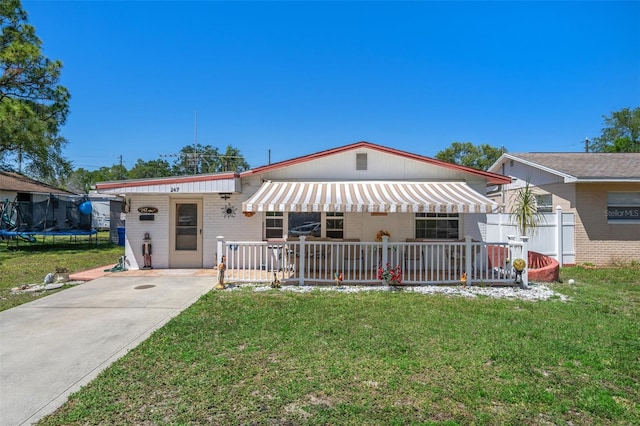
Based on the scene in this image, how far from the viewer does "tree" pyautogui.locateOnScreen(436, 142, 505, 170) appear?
54.5 m

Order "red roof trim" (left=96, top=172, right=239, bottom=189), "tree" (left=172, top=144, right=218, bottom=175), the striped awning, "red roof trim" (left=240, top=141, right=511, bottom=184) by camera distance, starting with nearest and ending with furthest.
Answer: the striped awning → "red roof trim" (left=96, top=172, right=239, bottom=189) → "red roof trim" (left=240, top=141, right=511, bottom=184) → "tree" (left=172, top=144, right=218, bottom=175)

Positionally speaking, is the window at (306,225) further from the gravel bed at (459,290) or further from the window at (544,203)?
the window at (544,203)

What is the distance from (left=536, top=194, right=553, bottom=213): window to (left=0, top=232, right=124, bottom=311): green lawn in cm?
2004

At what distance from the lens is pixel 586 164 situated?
1609 cm

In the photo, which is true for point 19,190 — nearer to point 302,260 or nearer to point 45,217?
point 45,217

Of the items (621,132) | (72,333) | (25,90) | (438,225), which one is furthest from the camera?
(621,132)

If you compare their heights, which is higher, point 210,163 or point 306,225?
point 210,163

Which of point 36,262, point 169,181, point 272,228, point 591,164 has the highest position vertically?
point 591,164

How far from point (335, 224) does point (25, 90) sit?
27041 mm

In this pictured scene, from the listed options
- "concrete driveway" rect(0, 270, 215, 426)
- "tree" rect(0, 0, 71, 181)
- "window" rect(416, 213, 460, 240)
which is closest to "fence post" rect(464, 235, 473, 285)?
"window" rect(416, 213, 460, 240)

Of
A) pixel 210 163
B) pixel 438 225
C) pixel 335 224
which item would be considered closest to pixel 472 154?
pixel 210 163

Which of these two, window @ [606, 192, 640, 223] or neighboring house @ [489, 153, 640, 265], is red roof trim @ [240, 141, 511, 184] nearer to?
neighboring house @ [489, 153, 640, 265]

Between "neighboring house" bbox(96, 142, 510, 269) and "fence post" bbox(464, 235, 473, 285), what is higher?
"neighboring house" bbox(96, 142, 510, 269)

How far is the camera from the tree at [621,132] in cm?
4497
